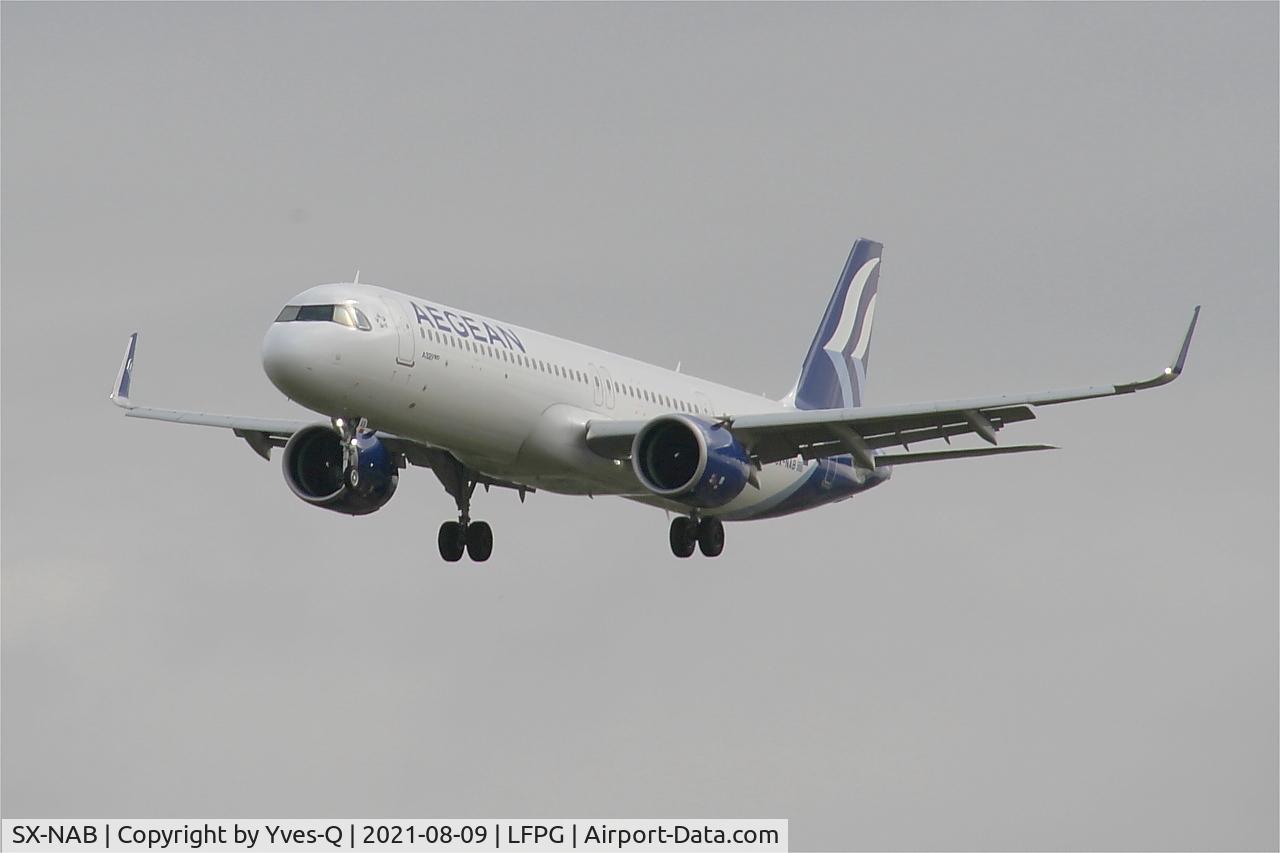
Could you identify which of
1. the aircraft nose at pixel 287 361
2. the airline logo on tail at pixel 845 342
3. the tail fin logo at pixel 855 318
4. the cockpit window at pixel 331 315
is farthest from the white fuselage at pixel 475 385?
the tail fin logo at pixel 855 318

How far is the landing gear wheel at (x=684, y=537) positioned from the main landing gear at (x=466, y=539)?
3902mm

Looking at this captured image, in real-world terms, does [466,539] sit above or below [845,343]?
below

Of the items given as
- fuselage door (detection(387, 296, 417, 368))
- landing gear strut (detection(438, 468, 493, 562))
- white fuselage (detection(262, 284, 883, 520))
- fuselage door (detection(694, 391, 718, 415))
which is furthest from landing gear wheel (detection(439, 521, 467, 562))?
fuselage door (detection(387, 296, 417, 368))

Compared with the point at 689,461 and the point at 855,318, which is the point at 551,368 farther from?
the point at 855,318

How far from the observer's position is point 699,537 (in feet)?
168

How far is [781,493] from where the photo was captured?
Result: 53.5 m

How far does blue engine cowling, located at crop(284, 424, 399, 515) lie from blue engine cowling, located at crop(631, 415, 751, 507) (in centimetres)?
505

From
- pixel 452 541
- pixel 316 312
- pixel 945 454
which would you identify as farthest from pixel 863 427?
pixel 316 312

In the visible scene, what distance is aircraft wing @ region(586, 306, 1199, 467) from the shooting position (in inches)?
1802

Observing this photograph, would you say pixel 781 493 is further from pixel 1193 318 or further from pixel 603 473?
pixel 1193 318

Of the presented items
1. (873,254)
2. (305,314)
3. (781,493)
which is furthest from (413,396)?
(873,254)

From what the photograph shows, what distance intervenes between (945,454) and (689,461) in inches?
A: 249

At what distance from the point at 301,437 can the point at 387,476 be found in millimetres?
1996

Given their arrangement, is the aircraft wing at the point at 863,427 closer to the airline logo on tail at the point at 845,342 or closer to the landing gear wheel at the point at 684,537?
the landing gear wheel at the point at 684,537
